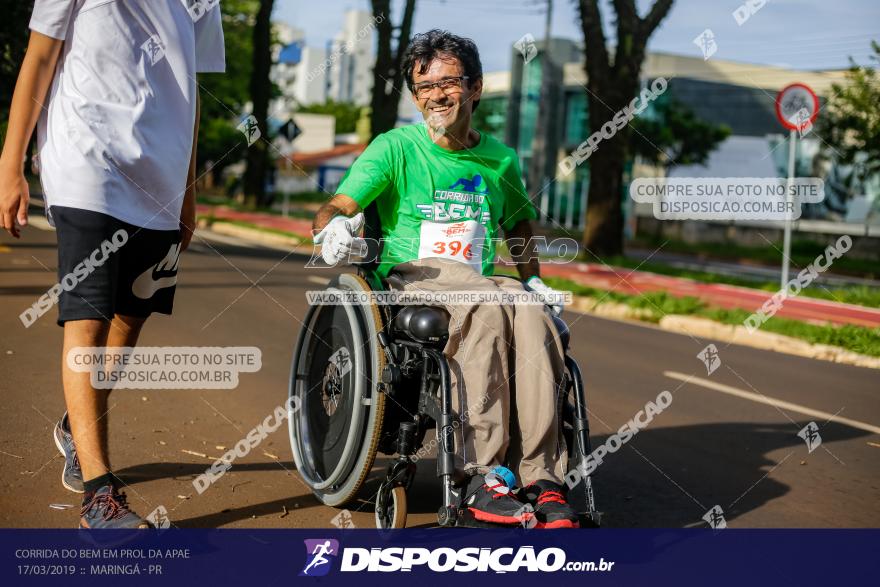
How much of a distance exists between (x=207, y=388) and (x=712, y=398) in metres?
3.02

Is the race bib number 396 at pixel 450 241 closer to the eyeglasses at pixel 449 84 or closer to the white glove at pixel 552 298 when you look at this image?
the white glove at pixel 552 298

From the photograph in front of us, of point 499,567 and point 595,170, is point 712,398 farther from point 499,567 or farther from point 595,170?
point 595,170

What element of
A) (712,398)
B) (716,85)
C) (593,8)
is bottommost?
(712,398)

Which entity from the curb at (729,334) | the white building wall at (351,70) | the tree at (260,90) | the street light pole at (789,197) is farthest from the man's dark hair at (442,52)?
the white building wall at (351,70)

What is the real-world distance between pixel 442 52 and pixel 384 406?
1332 mm

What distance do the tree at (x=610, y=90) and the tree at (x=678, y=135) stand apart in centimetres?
2069

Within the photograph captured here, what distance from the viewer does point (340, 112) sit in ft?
297

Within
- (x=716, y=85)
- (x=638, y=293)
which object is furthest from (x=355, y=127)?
(x=638, y=293)

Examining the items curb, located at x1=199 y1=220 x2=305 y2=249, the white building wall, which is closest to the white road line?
curb, located at x1=199 y1=220 x2=305 y2=249

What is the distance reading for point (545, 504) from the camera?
286 cm

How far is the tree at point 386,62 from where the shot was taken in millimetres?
24047

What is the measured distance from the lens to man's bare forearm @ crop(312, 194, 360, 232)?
11.2 feet

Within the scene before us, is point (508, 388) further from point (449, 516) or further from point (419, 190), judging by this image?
point (419, 190)

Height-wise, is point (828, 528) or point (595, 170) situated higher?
point (595, 170)
